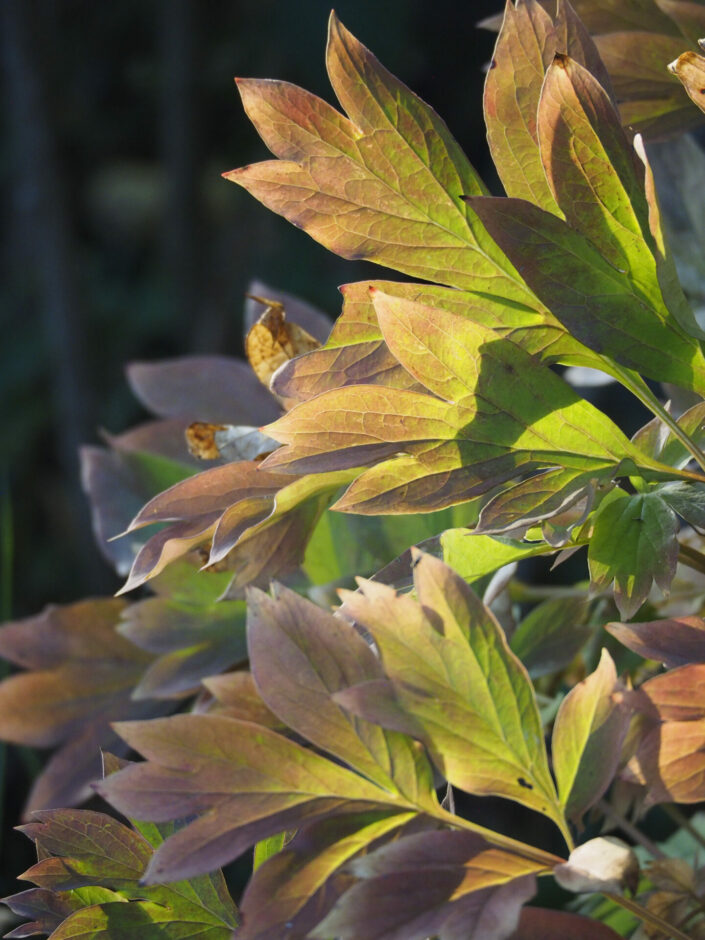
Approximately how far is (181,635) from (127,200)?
108 inches

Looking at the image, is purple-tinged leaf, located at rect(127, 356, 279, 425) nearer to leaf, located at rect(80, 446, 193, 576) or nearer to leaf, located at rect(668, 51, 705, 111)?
leaf, located at rect(80, 446, 193, 576)

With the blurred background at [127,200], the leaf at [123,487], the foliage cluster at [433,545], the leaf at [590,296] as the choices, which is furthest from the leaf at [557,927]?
the blurred background at [127,200]

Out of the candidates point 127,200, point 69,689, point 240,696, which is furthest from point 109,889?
point 127,200

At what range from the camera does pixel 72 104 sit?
2.56 metres

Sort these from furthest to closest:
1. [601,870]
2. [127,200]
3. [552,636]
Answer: [127,200] → [552,636] → [601,870]

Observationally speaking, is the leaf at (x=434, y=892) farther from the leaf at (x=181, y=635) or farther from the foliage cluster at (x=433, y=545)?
the leaf at (x=181, y=635)

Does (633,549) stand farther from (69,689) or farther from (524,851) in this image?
(69,689)

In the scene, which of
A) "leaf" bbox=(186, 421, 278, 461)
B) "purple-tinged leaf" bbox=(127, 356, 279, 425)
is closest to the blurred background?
"purple-tinged leaf" bbox=(127, 356, 279, 425)

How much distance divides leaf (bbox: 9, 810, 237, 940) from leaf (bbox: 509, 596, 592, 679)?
104 mm

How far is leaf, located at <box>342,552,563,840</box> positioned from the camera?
18 cm

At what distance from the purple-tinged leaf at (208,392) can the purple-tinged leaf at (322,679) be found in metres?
0.17

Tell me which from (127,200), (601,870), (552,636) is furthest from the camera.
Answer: (127,200)

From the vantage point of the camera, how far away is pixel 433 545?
0.22 metres

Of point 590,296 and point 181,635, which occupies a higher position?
point 590,296
